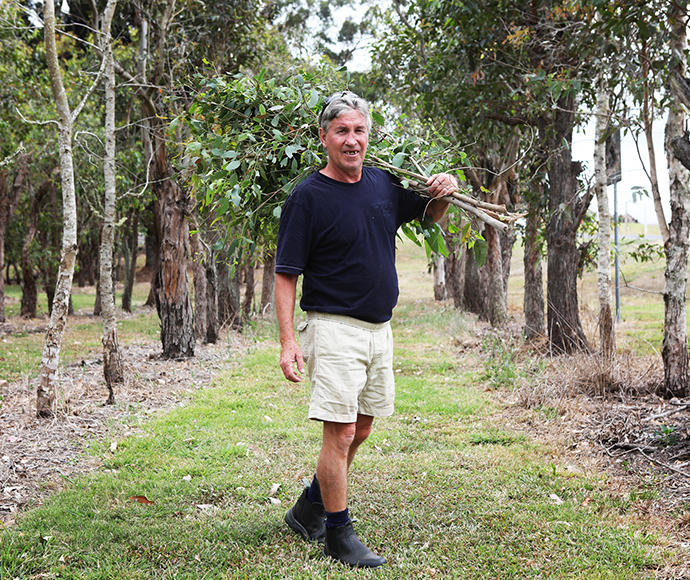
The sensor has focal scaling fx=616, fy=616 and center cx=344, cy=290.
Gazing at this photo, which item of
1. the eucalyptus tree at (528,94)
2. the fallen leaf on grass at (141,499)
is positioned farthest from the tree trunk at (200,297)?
the fallen leaf on grass at (141,499)

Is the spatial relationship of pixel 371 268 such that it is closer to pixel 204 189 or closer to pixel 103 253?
pixel 204 189

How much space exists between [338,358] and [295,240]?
66 cm

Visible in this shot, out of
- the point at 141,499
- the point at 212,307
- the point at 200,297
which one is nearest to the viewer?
the point at 141,499

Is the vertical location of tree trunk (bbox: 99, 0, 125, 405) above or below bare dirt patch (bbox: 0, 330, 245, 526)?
above

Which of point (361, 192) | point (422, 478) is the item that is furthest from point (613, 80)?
point (422, 478)

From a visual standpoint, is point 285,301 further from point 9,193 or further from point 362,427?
point 9,193

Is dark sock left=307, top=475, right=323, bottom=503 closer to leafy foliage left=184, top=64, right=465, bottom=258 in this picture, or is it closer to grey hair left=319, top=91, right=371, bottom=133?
leafy foliage left=184, top=64, right=465, bottom=258

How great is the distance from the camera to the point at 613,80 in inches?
221

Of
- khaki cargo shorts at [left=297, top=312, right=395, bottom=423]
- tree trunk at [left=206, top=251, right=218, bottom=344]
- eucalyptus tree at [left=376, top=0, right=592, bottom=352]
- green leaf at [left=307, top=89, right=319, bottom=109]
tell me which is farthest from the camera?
tree trunk at [left=206, top=251, right=218, bottom=344]

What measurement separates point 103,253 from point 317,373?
4903mm

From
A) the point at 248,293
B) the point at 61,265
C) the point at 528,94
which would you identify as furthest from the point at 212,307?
the point at 528,94

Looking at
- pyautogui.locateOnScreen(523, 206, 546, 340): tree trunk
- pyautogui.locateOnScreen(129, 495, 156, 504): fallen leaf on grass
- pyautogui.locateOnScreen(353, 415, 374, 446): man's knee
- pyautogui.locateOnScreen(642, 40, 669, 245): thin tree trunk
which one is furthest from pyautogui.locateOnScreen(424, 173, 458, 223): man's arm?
pyautogui.locateOnScreen(523, 206, 546, 340): tree trunk

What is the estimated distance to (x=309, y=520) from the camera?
11.7 feet

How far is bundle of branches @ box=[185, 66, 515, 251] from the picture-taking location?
12.8 ft
